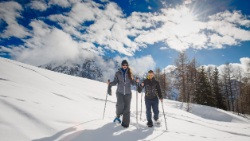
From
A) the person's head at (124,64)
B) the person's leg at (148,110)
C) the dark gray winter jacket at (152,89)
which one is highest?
the person's head at (124,64)

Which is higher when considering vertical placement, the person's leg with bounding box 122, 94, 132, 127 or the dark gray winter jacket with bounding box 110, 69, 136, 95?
the dark gray winter jacket with bounding box 110, 69, 136, 95

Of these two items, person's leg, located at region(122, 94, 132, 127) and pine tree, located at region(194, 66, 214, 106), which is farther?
pine tree, located at region(194, 66, 214, 106)

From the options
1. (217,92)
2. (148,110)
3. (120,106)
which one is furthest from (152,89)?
(217,92)

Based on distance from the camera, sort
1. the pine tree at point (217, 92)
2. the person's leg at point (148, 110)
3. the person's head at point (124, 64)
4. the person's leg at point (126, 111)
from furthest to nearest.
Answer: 1. the pine tree at point (217, 92)
2. the person's leg at point (148, 110)
3. the person's head at point (124, 64)
4. the person's leg at point (126, 111)

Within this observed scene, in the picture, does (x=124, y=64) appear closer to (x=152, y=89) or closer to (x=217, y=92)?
(x=152, y=89)

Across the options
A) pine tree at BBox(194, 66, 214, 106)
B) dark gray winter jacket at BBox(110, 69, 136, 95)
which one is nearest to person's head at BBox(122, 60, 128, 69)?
dark gray winter jacket at BBox(110, 69, 136, 95)

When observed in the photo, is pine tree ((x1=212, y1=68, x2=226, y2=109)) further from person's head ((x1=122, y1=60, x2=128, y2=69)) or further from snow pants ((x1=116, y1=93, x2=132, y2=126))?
person's head ((x1=122, y1=60, x2=128, y2=69))

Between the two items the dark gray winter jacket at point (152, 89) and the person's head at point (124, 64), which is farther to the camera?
the dark gray winter jacket at point (152, 89)

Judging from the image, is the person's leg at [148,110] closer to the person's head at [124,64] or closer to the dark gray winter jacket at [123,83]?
the dark gray winter jacket at [123,83]

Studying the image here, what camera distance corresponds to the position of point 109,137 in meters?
A: 5.68

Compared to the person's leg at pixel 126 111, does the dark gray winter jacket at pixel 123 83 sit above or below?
above

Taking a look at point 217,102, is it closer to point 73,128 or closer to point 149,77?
point 149,77

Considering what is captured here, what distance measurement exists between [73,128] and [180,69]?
3117cm

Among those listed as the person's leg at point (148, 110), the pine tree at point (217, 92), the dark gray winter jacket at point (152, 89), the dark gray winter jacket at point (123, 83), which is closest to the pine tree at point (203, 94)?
the pine tree at point (217, 92)
